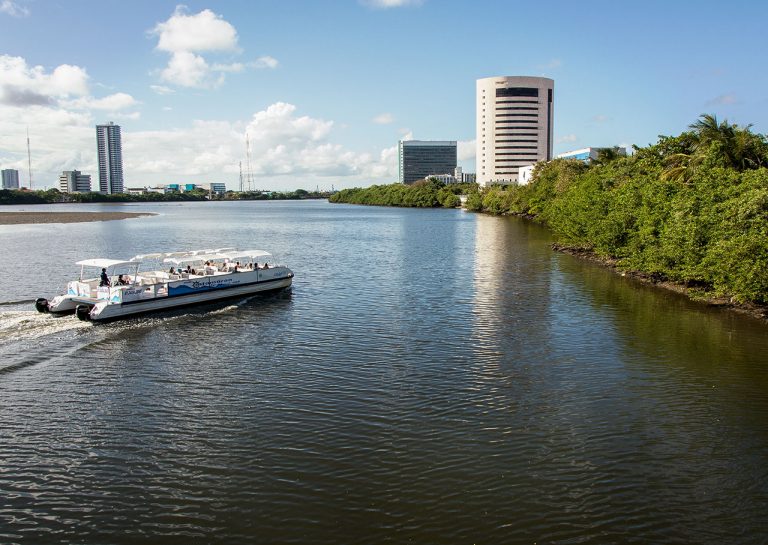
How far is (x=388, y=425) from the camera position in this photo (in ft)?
70.6

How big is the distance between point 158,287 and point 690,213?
36859mm

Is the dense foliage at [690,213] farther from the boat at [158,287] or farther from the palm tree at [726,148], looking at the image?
the boat at [158,287]

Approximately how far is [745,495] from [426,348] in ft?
53.7

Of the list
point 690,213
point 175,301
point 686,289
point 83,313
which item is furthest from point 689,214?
point 83,313

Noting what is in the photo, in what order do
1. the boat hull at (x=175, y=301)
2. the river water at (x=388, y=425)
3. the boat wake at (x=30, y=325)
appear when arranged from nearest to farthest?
the river water at (x=388, y=425)
the boat wake at (x=30, y=325)
the boat hull at (x=175, y=301)

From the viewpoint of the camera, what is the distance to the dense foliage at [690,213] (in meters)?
36.2

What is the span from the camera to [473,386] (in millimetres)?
25438

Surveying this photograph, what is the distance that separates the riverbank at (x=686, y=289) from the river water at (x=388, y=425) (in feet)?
5.12

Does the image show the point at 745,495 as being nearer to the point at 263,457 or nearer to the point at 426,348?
the point at 263,457

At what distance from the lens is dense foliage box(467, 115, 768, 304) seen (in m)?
36.2

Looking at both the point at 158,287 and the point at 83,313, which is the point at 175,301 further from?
the point at 83,313

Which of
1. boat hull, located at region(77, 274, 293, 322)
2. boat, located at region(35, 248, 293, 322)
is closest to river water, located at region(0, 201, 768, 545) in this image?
boat hull, located at region(77, 274, 293, 322)

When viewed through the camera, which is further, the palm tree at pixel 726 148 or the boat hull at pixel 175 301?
the palm tree at pixel 726 148

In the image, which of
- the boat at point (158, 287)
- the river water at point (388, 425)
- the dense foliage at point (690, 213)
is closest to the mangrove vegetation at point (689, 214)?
the dense foliage at point (690, 213)
